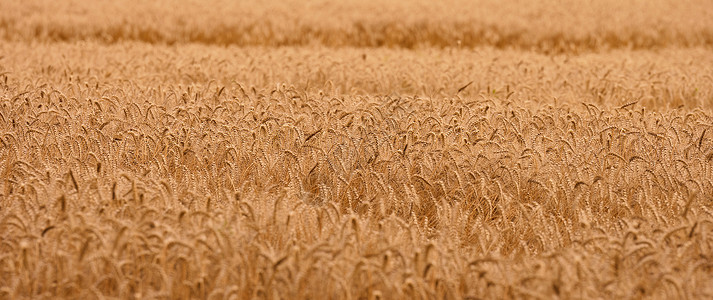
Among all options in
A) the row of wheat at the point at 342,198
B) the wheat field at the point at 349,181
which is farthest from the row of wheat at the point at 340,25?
the row of wheat at the point at 342,198

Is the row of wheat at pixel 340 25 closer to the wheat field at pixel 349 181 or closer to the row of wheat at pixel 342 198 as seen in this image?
the wheat field at pixel 349 181

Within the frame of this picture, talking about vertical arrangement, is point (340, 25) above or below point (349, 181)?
above

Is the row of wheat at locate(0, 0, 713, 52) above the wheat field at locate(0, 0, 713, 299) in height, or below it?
above

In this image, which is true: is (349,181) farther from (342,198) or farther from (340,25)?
(340,25)

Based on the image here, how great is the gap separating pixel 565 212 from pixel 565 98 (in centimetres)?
250

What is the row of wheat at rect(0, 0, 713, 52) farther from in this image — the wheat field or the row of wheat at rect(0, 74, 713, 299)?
the row of wheat at rect(0, 74, 713, 299)

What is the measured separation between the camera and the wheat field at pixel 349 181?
2.22 m

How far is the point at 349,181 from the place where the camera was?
3260mm

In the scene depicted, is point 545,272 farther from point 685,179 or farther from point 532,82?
point 532,82

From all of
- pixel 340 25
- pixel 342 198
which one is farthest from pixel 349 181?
pixel 340 25

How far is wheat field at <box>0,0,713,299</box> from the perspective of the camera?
222cm

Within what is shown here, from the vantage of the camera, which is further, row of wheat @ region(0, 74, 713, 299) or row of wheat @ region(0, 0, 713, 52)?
row of wheat @ region(0, 0, 713, 52)

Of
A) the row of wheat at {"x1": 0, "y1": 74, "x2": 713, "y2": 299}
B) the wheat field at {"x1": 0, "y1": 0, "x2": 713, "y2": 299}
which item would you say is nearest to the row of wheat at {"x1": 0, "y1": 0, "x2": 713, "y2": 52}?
the wheat field at {"x1": 0, "y1": 0, "x2": 713, "y2": 299}

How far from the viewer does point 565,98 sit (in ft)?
18.1
